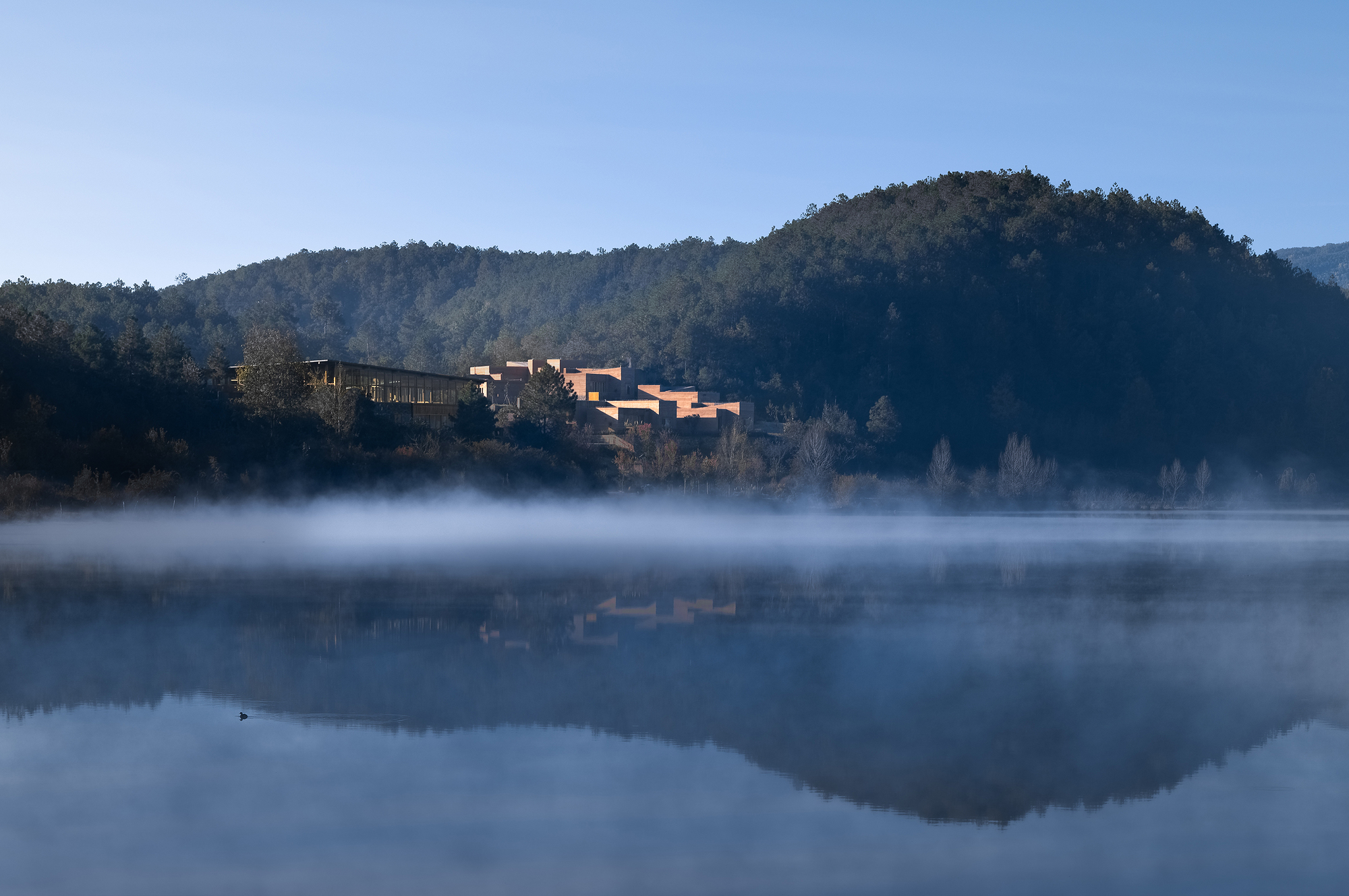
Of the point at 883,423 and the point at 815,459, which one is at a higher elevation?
the point at 883,423

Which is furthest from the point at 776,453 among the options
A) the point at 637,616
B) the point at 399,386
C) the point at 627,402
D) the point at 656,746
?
the point at 656,746

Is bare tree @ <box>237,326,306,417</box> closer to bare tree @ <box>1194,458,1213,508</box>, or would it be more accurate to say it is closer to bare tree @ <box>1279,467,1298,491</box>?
bare tree @ <box>1194,458,1213,508</box>

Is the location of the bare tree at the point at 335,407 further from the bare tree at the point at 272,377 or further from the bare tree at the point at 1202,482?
the bare tree at the point at 1202,482

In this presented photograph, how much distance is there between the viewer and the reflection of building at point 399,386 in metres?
Result: 48.6

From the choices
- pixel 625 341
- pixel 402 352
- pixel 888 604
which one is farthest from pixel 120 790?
pixel 402 352

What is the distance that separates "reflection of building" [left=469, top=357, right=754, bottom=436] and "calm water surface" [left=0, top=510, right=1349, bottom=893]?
54301mm

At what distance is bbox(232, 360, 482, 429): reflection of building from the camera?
48.6 metres

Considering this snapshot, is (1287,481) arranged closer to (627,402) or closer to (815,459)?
(815,459)

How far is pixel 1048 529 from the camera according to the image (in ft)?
145

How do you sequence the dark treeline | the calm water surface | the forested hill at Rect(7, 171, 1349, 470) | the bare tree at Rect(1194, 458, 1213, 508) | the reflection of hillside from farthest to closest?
the forested hill at Rect(7, 171, 1349, 470) → the bare tree at Rect(1194, 458, 1213, 508) → the dark treeline → the reflection of hillside → the calm water surface

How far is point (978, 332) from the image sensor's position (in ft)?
330

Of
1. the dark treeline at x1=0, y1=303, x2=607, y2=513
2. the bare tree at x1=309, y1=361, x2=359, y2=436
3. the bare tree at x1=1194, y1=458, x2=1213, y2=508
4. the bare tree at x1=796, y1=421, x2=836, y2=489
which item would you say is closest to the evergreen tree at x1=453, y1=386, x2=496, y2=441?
the dark treeline at x1=0, y1=303, x2=607, y2=513

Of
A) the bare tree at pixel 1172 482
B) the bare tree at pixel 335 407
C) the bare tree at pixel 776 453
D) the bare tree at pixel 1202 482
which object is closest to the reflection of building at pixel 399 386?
the bare tree at pixel 335 407

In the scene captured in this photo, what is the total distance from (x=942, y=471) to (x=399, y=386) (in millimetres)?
36108
